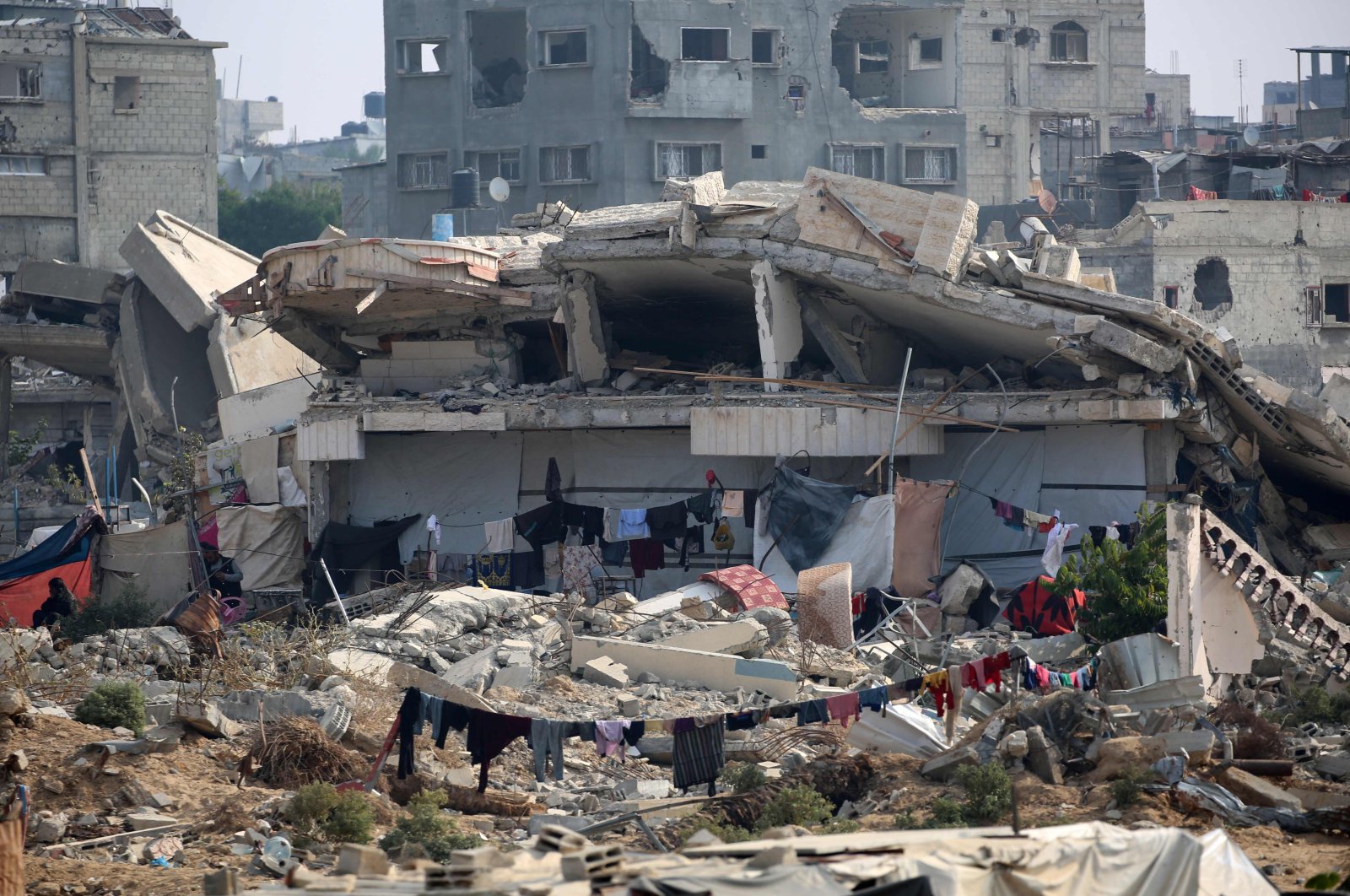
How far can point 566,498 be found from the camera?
24.0 m

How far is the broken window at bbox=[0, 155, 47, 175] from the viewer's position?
4466cm

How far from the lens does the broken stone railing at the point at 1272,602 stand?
51.8ft

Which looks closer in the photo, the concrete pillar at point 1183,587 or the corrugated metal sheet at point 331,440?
the concrete pillar at point 1183,587

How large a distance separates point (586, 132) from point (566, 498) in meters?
21.7

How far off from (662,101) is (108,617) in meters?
24.0

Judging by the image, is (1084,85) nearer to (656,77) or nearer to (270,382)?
(656,77)

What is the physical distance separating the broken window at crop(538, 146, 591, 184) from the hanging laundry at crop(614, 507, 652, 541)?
22.4 metres

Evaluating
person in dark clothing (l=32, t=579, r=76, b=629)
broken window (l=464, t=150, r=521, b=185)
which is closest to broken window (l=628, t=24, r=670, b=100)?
broken window (l=464, t=150, r=521, b=185)

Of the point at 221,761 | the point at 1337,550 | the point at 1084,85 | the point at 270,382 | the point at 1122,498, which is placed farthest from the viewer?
the point at 1084,85

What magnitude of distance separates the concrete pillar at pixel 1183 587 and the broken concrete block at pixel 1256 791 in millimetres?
2526

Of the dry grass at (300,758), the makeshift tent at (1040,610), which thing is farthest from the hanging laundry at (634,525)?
the dry grass at (300,758)

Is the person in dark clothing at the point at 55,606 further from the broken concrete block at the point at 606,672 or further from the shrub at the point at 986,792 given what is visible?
the shrub at the point at 986,792

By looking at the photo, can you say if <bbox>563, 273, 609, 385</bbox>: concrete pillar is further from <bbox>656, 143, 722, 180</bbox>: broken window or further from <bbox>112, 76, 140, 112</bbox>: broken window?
<bbox>112, 76, 140, 112</bbox>: broken window

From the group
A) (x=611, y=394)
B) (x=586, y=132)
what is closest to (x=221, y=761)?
(x=611, y=394)
